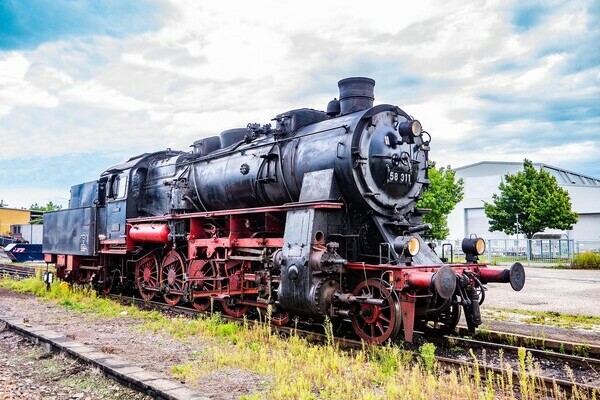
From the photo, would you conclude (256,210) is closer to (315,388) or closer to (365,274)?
(365,274)

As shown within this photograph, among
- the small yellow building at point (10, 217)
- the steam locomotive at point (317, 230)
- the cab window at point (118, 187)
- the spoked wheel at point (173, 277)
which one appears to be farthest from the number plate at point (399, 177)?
the small yellow building at point (10, 217)

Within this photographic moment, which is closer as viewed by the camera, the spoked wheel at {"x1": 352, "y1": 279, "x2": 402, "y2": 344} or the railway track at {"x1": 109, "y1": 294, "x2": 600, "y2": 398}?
the railway track at {"x1": 109, "y1": 294, "x2": 600, "y2": 398}

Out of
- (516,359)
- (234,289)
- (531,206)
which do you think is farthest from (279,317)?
(531,206)

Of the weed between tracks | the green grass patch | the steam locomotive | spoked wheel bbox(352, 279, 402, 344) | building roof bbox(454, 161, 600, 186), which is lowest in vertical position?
the green grass patch

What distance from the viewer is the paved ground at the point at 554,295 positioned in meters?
14.2

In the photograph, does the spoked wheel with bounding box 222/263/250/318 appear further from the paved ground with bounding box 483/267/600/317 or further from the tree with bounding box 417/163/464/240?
the tree with bounding box 417/163/464/240

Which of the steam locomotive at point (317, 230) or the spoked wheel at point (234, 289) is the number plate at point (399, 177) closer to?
the steam locomotive at point (317, 230)

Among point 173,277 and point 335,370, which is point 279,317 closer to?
point 335,370

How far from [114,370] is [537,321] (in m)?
9.08

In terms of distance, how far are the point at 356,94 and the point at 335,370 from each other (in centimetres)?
544

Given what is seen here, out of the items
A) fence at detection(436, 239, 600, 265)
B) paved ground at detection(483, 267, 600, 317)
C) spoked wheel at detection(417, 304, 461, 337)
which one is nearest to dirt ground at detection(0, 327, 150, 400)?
spoked wheel at detection(417, 304, 461, 337)

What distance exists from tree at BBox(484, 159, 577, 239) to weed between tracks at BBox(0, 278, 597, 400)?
106 ft

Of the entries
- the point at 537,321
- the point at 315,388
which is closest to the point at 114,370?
the point at 315,388

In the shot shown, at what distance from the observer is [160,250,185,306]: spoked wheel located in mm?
13125
